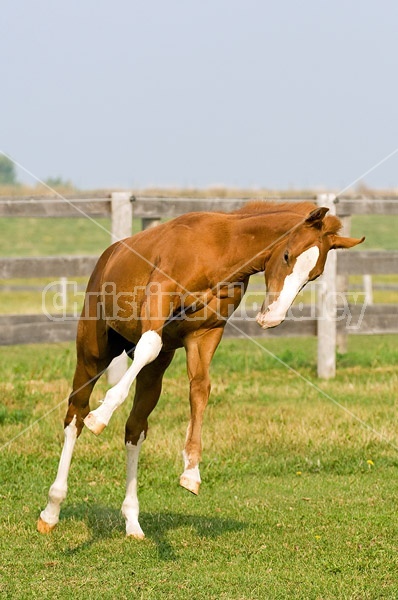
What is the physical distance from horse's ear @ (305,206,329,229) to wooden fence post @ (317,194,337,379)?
612 cm

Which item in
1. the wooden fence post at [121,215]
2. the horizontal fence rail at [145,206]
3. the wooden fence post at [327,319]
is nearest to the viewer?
the horizontal fence rail at [145,206]

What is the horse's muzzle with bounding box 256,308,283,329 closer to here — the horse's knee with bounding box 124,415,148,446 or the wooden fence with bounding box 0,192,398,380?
the horse's knee with bounding box 124,415,148,446

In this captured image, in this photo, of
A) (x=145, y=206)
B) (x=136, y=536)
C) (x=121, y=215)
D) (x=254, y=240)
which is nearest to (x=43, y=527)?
(x=136, y=536)

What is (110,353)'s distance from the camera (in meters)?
6.23

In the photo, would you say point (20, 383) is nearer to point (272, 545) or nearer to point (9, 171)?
point (272, 545)

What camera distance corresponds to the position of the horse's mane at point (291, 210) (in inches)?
195

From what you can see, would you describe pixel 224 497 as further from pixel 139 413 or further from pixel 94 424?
pixel 94 424

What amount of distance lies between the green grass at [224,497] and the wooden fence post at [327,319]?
245mm

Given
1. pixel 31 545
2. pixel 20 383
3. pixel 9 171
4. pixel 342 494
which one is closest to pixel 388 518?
pixel 342 494

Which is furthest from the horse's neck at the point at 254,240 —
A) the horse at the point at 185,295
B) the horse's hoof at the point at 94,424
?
the horse's hoof at the point at 94,424

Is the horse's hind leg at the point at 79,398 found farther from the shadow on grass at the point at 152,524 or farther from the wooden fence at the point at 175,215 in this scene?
the wooden fence at the point at 175,215

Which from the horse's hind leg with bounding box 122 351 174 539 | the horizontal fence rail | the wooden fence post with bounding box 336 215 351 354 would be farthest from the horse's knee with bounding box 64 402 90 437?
the wooden fence post with bounding box 336 215 351 354

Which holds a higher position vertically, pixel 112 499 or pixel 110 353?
pixel 110 353

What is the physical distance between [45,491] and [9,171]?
10406cm
